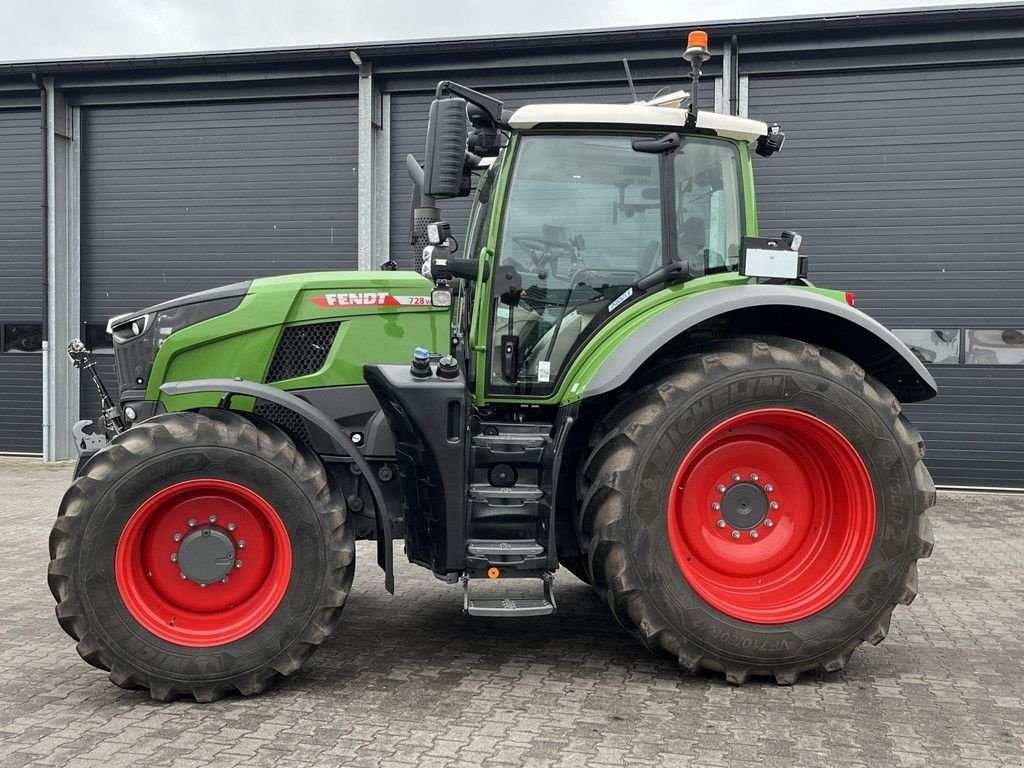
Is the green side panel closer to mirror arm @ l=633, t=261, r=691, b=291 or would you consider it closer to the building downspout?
mirror arm @ l=633, t=261, r=691, b=291

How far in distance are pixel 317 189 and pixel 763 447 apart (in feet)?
31.2

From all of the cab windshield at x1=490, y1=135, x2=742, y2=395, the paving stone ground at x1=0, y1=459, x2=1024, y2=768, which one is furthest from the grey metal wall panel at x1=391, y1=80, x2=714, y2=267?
the paving stone ground at x1=0, y1=459, x2=1024, y2=768

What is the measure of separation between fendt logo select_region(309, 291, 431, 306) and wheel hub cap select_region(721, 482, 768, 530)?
1672 mm

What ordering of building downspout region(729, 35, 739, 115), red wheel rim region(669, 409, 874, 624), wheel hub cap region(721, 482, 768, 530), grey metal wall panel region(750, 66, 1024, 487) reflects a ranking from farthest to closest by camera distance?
building downspout region(729, 35, 739, 115) → grey metal wall panel region(750, 66, 1024, 487) → wheel hub cap region(721, 482, 768, 530) → red wheel rim region(669, 409, 874, 624)

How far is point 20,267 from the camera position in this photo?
13.3 metres

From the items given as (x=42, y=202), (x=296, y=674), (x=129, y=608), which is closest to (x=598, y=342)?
(x=296, y=674)

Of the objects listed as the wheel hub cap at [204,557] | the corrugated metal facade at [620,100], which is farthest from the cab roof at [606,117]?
the corrugated metal facade at [620,100]

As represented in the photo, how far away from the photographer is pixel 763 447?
4.34 meters

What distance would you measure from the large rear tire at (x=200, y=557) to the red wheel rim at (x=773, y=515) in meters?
1.56

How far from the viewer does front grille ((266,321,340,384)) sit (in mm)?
4527

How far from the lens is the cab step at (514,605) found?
3973mm

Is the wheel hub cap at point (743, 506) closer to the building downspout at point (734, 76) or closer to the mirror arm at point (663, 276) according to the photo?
the mirror arm at point (663, 276)

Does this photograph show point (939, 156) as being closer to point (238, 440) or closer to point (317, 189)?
point (317, 189)

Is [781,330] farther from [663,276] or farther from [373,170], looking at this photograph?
[373,170]
